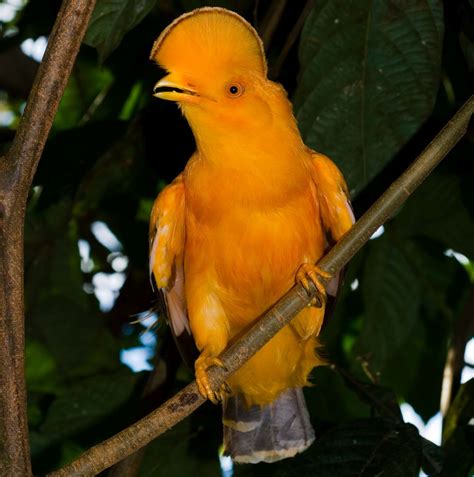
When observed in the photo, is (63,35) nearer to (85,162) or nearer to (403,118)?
(403,118)

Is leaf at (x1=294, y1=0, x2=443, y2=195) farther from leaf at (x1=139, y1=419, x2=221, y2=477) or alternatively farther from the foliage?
leaf at (x1=139, y1=419, x2=221, y2=477)

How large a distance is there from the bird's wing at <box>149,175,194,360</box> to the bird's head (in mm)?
285

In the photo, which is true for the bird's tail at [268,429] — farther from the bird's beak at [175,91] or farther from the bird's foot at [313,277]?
the bird's beak at [175,91]

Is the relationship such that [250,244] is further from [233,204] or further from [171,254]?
[171,254]

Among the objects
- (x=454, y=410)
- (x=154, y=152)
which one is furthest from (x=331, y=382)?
(x=154, y=152)

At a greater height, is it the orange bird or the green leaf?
the orange bird

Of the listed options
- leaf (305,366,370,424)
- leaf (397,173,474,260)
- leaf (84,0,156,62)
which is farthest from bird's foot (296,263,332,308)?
leaf (84,0,156,62)

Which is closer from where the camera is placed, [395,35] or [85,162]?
[395,35]

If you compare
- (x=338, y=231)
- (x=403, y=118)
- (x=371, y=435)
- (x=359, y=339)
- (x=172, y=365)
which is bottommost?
(x=172, y=365)

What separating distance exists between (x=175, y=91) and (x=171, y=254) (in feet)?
1.95

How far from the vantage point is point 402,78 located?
8.39ft

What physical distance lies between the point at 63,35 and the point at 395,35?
3.62 feet


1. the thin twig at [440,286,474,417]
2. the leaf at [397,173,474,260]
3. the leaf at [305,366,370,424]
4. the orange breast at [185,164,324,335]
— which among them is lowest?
the leaf at [305,366,370,424]

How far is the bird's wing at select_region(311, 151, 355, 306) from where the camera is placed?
274 cm
